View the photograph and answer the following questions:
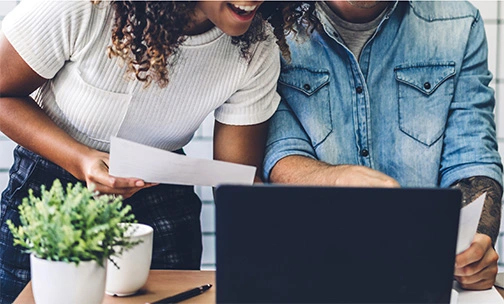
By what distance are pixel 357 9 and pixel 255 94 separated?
374 mm

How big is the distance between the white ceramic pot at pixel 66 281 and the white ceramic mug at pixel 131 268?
10 centimetres

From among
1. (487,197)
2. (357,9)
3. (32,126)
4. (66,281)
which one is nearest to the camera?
(66,281)

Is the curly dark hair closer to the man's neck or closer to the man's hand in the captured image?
the man's neck

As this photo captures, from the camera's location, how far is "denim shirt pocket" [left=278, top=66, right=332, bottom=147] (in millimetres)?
1779

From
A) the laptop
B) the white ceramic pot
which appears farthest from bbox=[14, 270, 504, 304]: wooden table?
the laptop

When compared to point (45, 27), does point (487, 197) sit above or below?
below

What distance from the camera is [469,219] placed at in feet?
3.71

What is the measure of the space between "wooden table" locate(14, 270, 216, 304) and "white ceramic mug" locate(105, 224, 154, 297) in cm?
2

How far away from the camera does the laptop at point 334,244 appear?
2.86 feet

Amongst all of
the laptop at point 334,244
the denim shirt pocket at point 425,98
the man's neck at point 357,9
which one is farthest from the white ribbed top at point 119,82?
the laptop at point 334,244

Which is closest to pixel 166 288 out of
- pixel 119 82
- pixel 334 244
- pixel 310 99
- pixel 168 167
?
pixel 168 167

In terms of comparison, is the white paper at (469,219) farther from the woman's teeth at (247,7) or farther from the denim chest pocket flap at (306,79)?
the denim chest pocket flap at (306,79)

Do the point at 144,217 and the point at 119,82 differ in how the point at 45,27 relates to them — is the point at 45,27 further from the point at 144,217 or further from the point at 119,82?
the point at 144,217

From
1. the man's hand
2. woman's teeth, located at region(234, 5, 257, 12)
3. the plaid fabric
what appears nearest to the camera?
the man's hand
